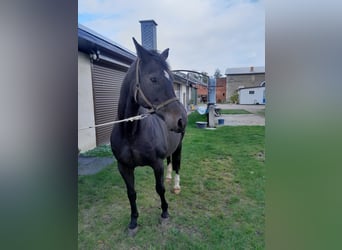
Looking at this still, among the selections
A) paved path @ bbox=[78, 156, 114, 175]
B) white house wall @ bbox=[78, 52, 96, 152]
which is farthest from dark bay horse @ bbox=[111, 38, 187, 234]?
paved path @ bbox=[78, 156, 114, 175]

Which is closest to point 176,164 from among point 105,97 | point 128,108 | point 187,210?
point 187,210

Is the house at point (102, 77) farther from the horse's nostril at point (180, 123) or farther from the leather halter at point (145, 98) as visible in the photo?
the horse's nostril at point (180, 123)

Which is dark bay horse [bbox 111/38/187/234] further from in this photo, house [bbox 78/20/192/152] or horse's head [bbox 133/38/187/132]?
house [bbox 78/20/192/152]

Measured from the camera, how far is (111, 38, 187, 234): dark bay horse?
138 cm

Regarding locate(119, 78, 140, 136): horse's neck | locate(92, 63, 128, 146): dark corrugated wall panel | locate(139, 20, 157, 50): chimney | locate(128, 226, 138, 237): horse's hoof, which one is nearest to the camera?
locate(139, 20, 157, 50): chimney

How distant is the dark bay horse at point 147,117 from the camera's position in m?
1.38

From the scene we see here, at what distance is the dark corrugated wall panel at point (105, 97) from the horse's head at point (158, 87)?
3.41 feet

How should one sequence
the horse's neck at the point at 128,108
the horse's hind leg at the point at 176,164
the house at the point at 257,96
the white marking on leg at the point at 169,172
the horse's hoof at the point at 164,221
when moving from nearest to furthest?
the house at the point at 257,96 → the horse's neck at the point at 128,108 → the horse's hoof at the point at 164,221 → the horse's hind leg at the point at 176,164 → the white marking on leg at the point at 169,172

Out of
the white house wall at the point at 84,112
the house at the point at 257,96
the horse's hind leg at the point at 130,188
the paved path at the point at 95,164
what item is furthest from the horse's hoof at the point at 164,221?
the house at the point at 257,96

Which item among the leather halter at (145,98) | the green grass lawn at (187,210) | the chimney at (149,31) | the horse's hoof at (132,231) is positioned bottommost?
the horse's hoof at (132,231)
